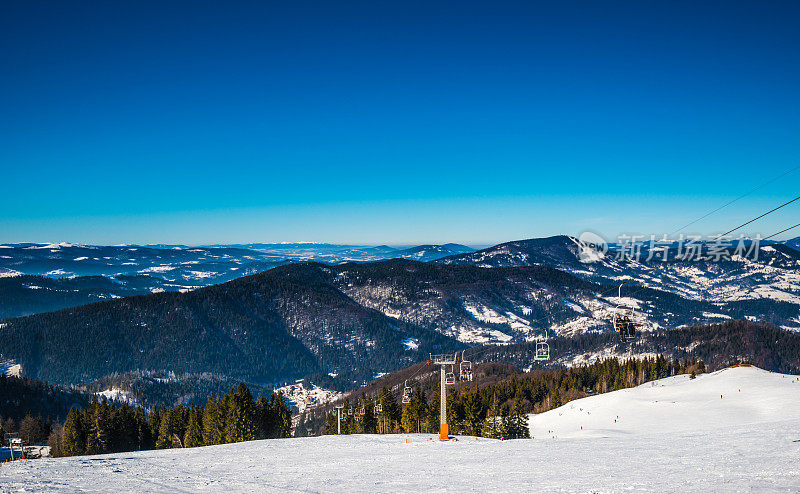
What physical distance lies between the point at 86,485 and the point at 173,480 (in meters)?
3.44

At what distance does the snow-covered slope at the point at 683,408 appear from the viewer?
63.6 meters

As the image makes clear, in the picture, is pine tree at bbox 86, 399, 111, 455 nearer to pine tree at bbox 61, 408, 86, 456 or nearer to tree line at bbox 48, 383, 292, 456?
tree line at bbox 48, 383, 292, 456

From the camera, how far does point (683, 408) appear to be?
76188mm

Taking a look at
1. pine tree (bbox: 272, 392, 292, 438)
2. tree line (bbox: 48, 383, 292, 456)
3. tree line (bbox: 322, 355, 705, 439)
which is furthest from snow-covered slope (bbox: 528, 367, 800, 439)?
tree line (bbox: 48, 383, 292, 456)

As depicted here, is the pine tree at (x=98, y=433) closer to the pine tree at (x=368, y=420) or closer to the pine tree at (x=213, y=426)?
the pine tree at (x=213, y=426)

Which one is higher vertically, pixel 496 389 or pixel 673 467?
pixel 673 467

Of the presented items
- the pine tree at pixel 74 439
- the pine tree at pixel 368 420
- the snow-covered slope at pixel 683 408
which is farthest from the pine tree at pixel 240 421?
the snow-covered slope at pixel 683 408

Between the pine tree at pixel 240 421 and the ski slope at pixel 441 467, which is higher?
the ski slope at pixel 441 467

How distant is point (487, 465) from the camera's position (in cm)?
2627

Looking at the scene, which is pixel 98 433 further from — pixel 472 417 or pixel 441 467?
pixel 441 467

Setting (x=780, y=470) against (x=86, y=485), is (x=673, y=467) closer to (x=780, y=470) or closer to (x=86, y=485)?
(x=780, y=470)

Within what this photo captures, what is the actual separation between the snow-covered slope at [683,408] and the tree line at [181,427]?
37.3 meters

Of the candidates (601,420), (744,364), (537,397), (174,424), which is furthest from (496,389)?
(174,424)

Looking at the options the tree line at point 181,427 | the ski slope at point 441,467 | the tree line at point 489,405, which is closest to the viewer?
the ski slope at point 441,467
